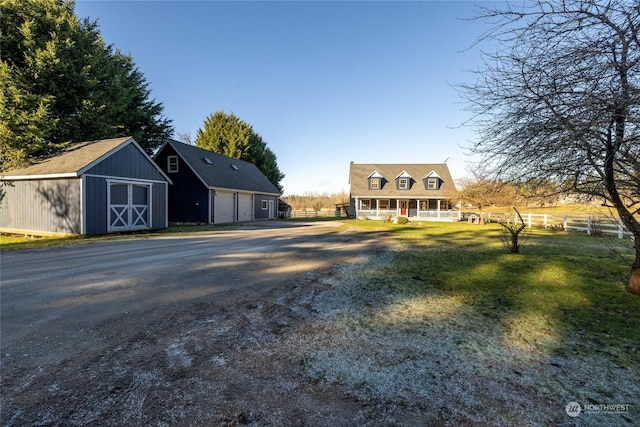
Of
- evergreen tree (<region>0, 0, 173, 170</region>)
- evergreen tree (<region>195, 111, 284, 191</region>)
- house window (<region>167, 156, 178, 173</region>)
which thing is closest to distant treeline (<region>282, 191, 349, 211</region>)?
evergreen tree (<region>195, 111, 284, 191</region>)

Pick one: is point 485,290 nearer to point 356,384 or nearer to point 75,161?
point 356,384

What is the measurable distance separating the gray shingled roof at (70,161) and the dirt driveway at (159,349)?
27.4 ft

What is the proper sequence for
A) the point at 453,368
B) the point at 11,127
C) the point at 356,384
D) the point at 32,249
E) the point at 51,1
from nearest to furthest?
1. the point at 356,384
2. the point at 453,368
3. the point at 32,249
4. the point at 11,127
5. the point at 51,1

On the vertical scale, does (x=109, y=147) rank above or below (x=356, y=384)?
above

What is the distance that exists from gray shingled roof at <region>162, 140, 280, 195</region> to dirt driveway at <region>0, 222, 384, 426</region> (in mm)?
15952

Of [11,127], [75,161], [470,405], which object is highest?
[11,127]

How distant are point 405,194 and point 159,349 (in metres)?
30.9

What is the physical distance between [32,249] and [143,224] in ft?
19.8

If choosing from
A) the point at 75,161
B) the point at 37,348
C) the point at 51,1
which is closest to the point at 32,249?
the point at 75,161

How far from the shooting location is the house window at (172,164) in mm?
22128

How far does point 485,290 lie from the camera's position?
5.53m

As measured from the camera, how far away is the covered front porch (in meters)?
31.2

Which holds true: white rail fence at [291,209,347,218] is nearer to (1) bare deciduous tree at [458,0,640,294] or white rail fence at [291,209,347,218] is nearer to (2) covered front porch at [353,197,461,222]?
(2) covered front porch at [353,197,461,222]

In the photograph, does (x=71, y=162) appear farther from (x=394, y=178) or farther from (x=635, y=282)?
(x=394, y=178)
